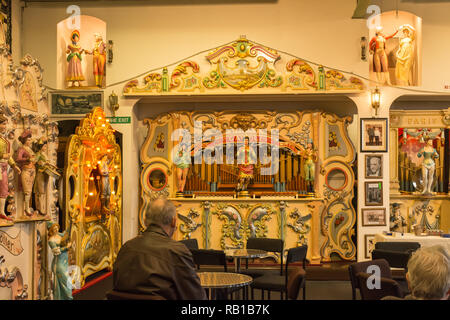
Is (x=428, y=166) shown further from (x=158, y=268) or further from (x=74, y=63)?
(x=158, y=268)

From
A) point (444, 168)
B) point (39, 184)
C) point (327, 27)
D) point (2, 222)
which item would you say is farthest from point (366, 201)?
point (2, 222)

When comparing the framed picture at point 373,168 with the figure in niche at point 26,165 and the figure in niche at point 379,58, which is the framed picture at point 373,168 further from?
the figure in niche at point 26,165

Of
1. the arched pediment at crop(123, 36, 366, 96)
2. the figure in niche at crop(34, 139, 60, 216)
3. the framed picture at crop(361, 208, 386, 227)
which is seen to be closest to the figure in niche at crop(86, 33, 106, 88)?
the arched pediment at crop(123, 36, 366, 96)

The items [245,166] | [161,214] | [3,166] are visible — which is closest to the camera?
[161,214]

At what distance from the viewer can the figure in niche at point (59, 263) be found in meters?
6.66

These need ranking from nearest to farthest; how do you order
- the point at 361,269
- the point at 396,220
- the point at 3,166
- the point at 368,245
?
the point at 361,269 → the point at 3,166 → the point at 368,245 → the point at 396,220

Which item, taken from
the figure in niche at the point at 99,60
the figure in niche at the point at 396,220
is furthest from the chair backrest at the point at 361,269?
the figure in niche at the point at 99,60

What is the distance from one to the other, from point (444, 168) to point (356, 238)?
2252mm

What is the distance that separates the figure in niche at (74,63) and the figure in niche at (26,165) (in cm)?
481

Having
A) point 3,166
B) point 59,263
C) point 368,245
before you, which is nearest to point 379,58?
point 368,245

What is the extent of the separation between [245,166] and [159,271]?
7263 mm

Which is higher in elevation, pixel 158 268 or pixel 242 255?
pixel 158 268

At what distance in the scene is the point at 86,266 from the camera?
8203mm

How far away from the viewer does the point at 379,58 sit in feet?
34.0
